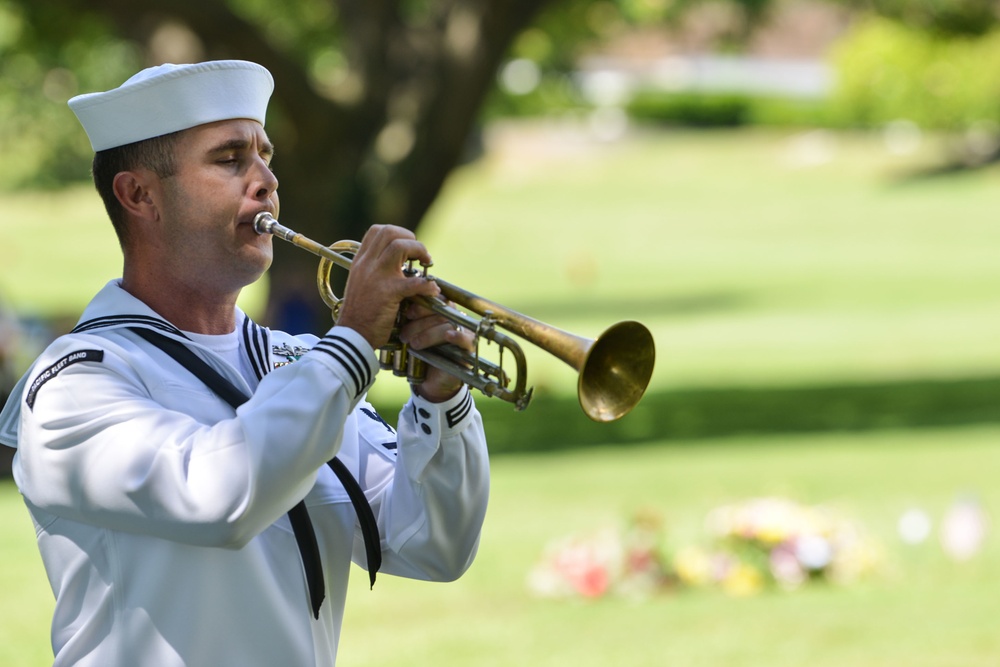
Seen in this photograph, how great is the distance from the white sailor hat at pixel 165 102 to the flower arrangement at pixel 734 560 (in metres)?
6.13

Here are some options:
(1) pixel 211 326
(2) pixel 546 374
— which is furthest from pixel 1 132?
(1) pixel 211 326

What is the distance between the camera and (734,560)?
8945 millimetres

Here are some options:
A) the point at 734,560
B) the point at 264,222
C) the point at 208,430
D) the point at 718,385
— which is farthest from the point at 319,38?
the point at 208,430

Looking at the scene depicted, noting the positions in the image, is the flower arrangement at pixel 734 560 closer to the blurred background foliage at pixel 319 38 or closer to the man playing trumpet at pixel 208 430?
the man playing trumpet at pixel 208 430

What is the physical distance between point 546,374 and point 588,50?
6119 mm

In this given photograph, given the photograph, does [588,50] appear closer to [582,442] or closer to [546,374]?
[546,374]

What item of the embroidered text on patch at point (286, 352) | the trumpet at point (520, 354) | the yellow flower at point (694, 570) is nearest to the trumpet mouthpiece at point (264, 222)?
the trumpet at point (520, 354)

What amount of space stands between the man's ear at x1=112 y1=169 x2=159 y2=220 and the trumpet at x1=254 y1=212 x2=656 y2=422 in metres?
0.21

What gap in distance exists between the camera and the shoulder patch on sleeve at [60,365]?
283cm

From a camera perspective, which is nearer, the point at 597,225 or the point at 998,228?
the point at 998,228

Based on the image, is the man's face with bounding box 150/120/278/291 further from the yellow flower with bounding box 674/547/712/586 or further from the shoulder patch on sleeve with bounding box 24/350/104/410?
the yellow flower with bounding box 674/547/712/586

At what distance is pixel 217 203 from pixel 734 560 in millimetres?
6372

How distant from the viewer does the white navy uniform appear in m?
2.66

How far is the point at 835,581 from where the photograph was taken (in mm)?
8906
